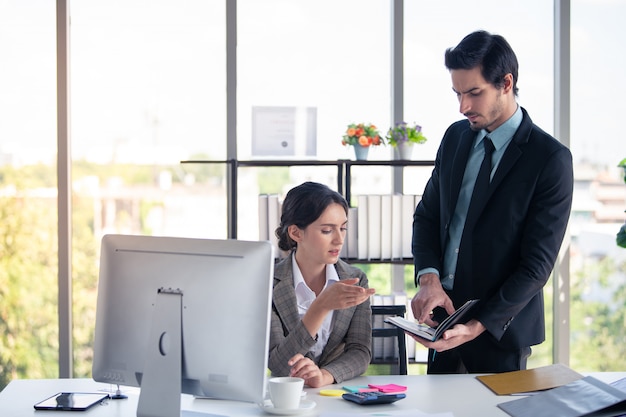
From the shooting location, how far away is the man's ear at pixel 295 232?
8.86ft

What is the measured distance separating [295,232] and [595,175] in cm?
204

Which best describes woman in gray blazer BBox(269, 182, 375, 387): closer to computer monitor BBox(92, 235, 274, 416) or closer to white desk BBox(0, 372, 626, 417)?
white desk BBox(0, 372, 626, 417)

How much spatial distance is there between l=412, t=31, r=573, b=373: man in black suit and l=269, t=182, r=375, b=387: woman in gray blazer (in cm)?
25

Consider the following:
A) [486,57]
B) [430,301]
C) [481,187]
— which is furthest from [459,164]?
[430,301]

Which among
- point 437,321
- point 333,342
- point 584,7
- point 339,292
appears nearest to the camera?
point 339,292

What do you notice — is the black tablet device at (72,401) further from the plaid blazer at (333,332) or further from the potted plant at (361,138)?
the potted plant at (361,138)

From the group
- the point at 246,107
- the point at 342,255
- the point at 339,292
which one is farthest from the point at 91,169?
the point at 339,292

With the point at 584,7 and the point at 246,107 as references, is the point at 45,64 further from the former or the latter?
the point at 584,7

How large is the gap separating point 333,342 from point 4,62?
246 cm

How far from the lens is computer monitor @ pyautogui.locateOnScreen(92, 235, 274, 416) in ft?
5.99

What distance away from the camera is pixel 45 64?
399cm

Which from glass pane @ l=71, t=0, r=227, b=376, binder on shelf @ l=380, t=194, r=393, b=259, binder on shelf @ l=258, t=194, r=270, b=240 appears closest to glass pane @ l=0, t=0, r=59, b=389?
glass pane @ l=71, t=0, r=227, b=376

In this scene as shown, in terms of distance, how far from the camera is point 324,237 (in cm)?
265

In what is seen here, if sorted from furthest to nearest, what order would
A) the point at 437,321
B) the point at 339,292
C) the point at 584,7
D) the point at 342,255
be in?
the point at 584,7
the point at 342,255
the point at 437,321
the point at 339,292
